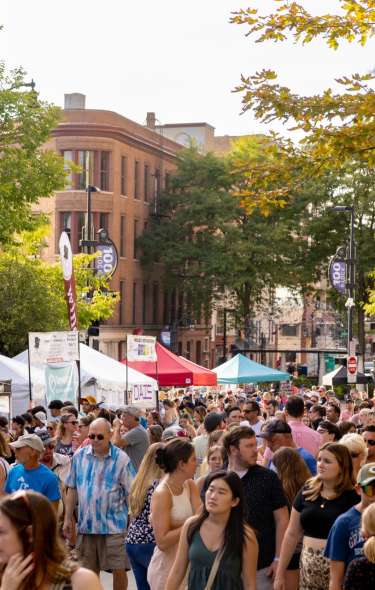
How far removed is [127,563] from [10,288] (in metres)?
28.2

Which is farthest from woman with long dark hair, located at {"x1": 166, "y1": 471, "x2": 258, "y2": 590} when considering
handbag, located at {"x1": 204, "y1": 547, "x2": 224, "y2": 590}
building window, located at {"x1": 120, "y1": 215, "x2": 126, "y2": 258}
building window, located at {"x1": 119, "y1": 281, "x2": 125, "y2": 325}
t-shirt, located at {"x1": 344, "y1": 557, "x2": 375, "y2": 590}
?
building window, located at {"x1": 119, "y1": 281, "x2": 125, "y2": 325}

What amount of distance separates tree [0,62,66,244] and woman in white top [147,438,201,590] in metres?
24.0

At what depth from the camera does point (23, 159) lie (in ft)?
106

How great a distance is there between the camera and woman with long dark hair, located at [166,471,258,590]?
6387 millimetres

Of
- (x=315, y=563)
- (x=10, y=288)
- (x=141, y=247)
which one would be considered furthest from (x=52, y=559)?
(x=141, y=247)

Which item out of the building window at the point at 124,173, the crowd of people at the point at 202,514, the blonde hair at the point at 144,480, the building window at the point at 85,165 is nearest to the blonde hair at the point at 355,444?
the crowd of people at the point at 202,514

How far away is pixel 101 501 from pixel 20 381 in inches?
521

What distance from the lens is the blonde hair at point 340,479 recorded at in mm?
7699

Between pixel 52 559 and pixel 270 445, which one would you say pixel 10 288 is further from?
pixel 52 559

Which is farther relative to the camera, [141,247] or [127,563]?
[141,247]

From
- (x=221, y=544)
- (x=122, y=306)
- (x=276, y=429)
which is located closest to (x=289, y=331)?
(x=122, y=306)

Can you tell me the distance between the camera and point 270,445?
33.3ft

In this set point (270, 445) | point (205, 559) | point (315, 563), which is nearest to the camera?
point (205, 559)

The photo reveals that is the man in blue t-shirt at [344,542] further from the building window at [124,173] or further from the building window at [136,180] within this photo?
the building window at [136,180]
